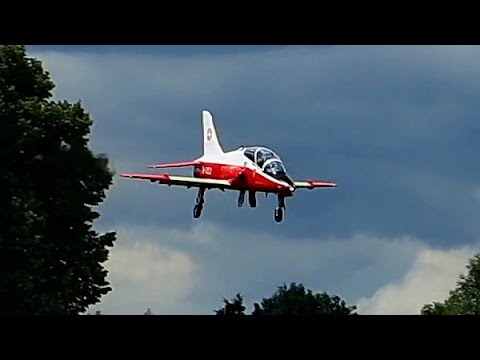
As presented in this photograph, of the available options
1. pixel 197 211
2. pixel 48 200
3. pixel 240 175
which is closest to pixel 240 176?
pixel 240 175

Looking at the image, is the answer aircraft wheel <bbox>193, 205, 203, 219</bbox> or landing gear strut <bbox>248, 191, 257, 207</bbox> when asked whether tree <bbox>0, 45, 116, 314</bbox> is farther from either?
landing gear strut <bbox>248, 191, 257, 207</bbox>

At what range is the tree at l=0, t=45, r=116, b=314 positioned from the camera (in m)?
4.68

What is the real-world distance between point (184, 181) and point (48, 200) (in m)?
1.20

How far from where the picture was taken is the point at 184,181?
4297 mm

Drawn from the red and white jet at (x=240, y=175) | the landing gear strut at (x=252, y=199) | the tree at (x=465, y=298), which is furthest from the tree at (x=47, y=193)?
the tree at (x=465, y=298)

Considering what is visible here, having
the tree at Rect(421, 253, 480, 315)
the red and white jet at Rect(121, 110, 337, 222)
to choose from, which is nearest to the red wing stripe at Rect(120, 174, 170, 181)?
the red and white jet at Rect(121, 110, 337, 222)

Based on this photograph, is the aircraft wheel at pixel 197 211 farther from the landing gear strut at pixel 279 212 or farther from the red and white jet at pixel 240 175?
the landing gear strut at pixel 279 212

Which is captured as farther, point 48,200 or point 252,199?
point 48,200

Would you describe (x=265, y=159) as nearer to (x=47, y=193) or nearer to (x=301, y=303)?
(x=301, y=303)

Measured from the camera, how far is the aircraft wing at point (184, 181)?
4281mm

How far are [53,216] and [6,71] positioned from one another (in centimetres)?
78

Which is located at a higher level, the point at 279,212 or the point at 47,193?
the point at 47,193
